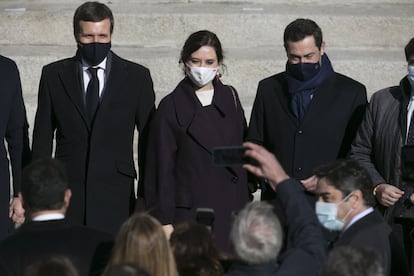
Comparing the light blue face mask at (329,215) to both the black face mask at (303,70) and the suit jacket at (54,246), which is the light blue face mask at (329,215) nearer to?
the suit jacket at (54,246)

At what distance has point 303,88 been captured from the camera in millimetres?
7273

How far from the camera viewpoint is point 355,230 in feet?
19.8

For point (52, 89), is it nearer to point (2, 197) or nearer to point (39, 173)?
point (2, 197)

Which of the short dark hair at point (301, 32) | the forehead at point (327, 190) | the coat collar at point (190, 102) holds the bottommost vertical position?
the forehead at point (327, 190)

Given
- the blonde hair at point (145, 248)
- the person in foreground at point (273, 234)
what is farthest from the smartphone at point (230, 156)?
the blonde hair at point (145, 248)

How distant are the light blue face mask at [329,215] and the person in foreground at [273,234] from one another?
73 centimetres

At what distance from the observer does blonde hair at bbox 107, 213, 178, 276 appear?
5191mm

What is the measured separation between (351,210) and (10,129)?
244cm

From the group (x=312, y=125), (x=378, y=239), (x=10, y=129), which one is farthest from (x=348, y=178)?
(x=10, y=129)

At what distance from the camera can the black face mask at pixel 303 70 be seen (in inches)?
284

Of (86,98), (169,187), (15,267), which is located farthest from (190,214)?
(15,267)

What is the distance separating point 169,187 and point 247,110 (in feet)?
7.05

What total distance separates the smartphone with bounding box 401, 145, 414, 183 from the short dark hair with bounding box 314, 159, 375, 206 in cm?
54

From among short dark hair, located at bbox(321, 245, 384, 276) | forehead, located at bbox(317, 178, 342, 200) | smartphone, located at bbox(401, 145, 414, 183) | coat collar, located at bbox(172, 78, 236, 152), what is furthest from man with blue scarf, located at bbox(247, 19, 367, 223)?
short dark hair, located at bbox(321, 245, 384, 276)
